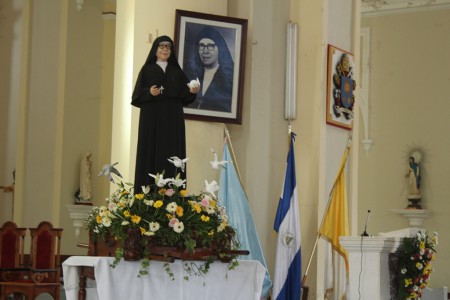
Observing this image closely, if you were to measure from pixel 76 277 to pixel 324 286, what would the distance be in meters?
4.54

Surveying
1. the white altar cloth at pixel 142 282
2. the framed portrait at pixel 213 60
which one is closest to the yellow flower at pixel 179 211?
the white altar cloth at pixel 142 282

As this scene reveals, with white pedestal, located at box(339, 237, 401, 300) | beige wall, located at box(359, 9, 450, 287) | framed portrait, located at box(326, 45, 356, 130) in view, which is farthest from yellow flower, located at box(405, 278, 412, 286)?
beige wall, located at box(359, 9, 450, 287)

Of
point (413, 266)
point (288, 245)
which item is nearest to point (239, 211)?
point (288, 245)

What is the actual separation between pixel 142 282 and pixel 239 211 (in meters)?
3.28

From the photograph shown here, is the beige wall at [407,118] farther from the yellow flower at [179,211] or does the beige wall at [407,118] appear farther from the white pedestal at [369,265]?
the yellow flower at [179,211]

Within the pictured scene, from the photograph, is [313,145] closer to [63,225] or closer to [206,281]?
[206,281]

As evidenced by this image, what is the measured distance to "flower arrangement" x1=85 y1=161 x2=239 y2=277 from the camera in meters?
7.21

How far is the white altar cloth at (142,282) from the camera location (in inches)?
285

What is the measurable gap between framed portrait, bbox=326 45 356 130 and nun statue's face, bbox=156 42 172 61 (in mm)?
3660

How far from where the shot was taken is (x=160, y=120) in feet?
26.6

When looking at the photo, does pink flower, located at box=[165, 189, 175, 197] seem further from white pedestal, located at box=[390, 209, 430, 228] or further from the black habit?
white pedestal, located at box=[390, 209, 430, 228]

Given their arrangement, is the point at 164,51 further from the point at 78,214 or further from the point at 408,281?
the point at 78,214

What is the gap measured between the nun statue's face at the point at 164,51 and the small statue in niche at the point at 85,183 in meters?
Answer: 7.24

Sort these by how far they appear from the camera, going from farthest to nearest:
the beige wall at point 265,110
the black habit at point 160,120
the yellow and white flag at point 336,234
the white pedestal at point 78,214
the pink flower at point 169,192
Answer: the white pedestal at point 78,214
the yellow and white flag at point 336,234
the beige wall at point 265,110
the black habit at point 160,120
the pink flower at point 169,192
